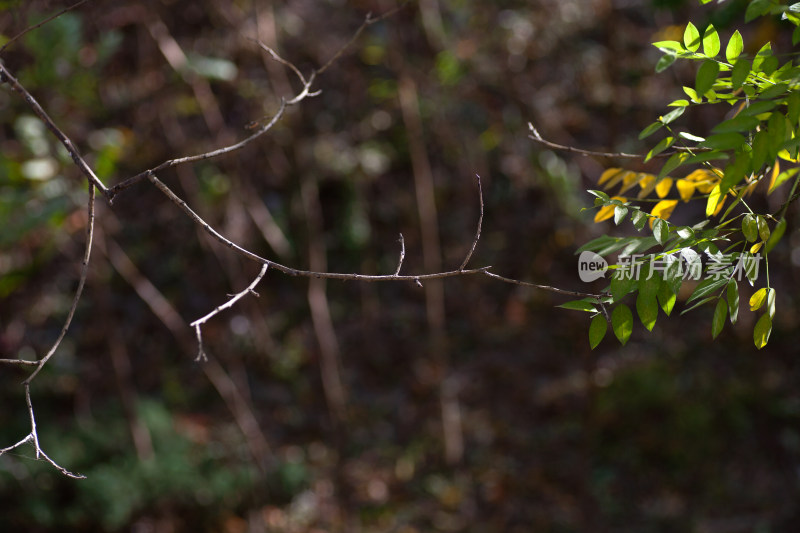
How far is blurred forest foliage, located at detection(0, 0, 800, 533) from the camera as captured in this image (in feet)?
12.5

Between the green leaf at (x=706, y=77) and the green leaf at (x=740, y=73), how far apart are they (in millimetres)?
35

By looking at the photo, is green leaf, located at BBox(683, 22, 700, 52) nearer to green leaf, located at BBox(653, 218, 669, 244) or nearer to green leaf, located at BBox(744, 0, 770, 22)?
green leaf, located at BBox(744, 0, 770, 22)

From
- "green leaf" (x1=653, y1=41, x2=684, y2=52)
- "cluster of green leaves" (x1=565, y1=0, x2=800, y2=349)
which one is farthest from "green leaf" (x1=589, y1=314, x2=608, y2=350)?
"green leaf" (x1=653, y1=41, x2=684, y2=52)

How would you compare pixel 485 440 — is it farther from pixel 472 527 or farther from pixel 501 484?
pixel 472 527

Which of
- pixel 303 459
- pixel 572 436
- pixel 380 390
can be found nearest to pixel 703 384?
pixel 572 436

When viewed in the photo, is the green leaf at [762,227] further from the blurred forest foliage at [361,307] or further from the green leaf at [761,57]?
the blurred forest foliage at [361,307]

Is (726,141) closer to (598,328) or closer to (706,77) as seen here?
(706,77)

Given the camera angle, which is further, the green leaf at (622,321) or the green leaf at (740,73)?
the green leaf at (622,321)

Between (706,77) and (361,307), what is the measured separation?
485 cm

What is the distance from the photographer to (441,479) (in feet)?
14.3

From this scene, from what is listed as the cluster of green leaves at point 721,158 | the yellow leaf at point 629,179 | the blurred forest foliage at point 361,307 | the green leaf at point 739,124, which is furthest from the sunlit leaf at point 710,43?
the blurred forest foliage at point 361,307

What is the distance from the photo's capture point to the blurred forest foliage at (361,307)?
12.5 ft

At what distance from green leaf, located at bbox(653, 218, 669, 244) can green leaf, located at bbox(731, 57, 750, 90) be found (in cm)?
24

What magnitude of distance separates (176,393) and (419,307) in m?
2.03
